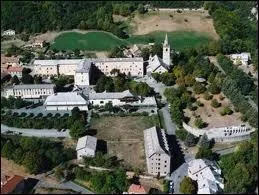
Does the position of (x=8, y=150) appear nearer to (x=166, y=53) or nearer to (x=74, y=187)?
(x=74, y=187)

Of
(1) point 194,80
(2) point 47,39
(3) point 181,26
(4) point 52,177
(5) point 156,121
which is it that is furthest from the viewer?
(3) point 181,26

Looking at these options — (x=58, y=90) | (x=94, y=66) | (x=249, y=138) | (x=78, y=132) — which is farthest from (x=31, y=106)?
(x=249, y=138)

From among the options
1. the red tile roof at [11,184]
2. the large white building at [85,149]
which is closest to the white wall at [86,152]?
the large white building at [85,149]

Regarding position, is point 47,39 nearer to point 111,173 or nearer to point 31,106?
point 31,106

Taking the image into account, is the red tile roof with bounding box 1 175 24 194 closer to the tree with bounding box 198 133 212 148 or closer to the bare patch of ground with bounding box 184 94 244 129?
the tree with bounding box 198 133 212 148

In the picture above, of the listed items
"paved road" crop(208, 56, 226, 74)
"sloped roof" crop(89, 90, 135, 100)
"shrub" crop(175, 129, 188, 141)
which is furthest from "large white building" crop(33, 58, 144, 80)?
"shrub" crop(175, 129, 188, 141)
